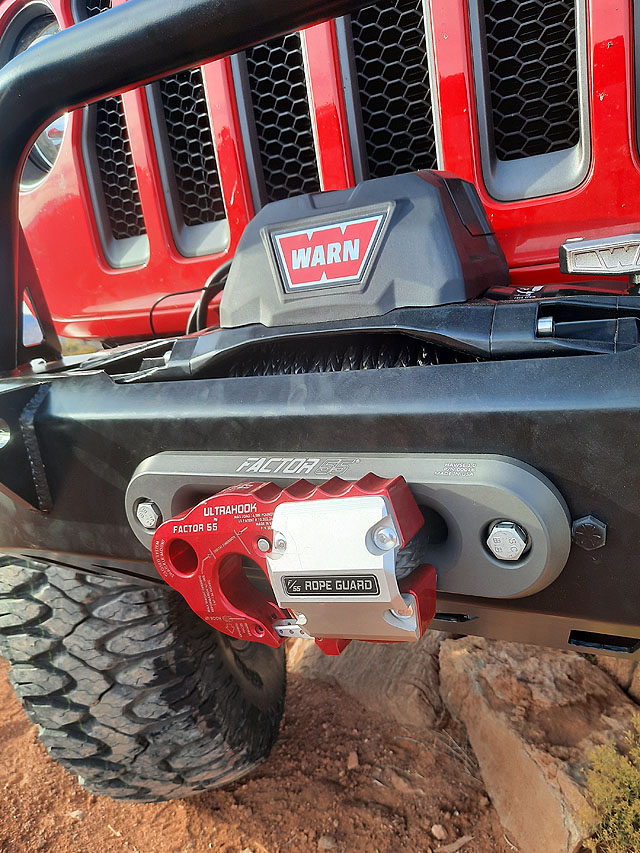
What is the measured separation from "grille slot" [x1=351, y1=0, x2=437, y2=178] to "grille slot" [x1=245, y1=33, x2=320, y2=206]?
0.44ft

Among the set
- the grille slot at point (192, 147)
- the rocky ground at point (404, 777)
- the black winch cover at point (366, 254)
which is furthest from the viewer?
the rocky ground at point (404, 777)

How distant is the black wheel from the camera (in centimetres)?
141

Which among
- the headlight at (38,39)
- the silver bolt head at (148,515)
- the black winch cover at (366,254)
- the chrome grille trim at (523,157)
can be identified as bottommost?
the silver bolt head at (148,515)

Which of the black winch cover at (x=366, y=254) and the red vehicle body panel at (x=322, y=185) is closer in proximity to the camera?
the black winch cover at (x=366, y=254)

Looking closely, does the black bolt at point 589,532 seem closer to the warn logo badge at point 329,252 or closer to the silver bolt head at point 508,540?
the silver bolt head at point 508,540

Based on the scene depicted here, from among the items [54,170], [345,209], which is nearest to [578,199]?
[345,209]

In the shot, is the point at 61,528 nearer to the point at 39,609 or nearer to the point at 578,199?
the point at 39,609

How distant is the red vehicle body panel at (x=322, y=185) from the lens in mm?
1181

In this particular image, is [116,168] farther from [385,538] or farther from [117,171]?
[385,538]

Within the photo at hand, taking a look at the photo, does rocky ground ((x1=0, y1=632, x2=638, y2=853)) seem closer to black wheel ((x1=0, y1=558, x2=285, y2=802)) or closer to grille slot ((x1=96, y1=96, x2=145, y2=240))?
black wheel ((x1=0, y1=558, x2=285, y2=802))

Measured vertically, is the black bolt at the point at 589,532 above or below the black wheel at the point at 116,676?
above

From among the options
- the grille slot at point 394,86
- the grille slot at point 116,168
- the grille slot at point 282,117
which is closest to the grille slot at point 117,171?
the grille slot at point 116,168

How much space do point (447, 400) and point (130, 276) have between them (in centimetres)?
121

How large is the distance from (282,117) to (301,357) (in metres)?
0.70
